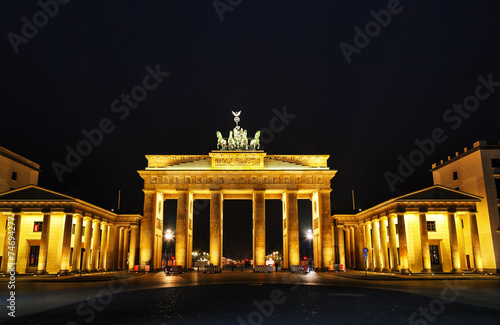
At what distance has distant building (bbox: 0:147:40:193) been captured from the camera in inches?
2060

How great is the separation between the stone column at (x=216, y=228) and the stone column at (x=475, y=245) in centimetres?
3461

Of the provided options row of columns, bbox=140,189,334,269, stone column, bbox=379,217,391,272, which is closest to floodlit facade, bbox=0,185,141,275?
row of columns, bbox=140,189,334,269

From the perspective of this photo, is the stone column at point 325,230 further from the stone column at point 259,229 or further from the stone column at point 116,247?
the stone column at point 116,247

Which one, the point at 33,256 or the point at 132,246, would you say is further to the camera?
the point at 132,246

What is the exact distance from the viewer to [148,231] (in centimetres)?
5897

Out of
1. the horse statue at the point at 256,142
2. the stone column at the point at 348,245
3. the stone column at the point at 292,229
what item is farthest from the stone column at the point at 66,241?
the stone column at the point at 348,245

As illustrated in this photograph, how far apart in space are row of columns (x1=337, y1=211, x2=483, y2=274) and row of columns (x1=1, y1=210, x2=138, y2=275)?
35.7m

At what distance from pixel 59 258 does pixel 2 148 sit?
687 inches

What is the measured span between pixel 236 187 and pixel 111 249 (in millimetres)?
23971

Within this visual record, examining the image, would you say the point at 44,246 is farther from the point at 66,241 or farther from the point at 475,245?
the point at 475,245

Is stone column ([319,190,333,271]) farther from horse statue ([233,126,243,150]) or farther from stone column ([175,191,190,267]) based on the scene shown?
stone column ([175,191,190,267])

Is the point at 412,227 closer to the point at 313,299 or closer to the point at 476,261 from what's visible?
the point at 476,261

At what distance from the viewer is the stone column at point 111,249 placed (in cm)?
6159

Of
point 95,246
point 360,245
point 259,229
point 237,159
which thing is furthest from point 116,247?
point 360,245
